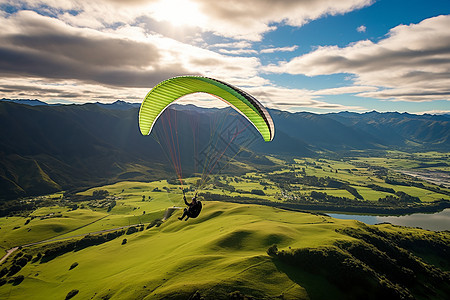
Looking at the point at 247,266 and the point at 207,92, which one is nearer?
the point at 207,92

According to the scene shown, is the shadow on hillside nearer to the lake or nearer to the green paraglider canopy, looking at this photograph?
the green paraglider canopy

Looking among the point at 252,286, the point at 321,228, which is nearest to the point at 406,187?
the point at 321,228

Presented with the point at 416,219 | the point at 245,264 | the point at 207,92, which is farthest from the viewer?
the point at 416,219

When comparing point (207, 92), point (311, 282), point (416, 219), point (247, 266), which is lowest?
point (416, 219)

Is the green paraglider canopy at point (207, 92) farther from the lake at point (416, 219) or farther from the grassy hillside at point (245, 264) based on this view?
the lake at point (416, 219)

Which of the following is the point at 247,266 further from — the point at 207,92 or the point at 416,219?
the point at 416,219

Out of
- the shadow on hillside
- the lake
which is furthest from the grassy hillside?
the lake

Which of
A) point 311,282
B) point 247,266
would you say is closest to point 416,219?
point 311,282
